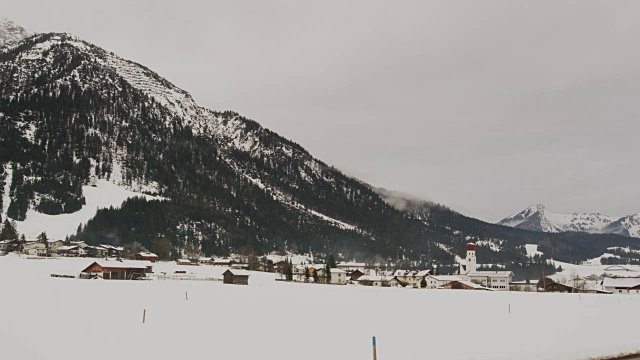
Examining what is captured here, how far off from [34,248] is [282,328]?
410 feet

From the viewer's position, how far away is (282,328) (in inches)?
1570

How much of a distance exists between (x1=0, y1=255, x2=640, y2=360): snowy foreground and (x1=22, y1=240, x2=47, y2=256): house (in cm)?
8814

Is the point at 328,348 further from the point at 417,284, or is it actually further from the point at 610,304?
the point at 417,284

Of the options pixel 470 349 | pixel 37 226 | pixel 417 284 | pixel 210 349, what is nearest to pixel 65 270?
pixel 210 349

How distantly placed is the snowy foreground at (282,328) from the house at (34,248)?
88135 mm

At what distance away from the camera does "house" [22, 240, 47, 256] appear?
138m

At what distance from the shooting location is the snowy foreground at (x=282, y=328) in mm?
31203

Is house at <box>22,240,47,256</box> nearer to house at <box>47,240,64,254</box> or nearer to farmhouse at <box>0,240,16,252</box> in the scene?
farmhouse at <box>0,240,16,252</box>

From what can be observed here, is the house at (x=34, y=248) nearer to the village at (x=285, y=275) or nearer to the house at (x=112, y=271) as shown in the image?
the village at (x=285, y=275)

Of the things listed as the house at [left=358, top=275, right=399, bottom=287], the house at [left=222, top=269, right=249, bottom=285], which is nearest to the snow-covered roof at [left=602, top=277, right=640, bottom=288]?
the house at [left=358, top=275, right=399, bottom=287]

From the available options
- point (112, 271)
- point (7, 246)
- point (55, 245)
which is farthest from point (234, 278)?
point (55, 245)

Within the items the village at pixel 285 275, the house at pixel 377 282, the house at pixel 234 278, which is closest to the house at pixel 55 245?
the village at pixel 285 275

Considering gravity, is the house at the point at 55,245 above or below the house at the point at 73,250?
above

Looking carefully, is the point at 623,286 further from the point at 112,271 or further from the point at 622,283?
the point at 112,271
